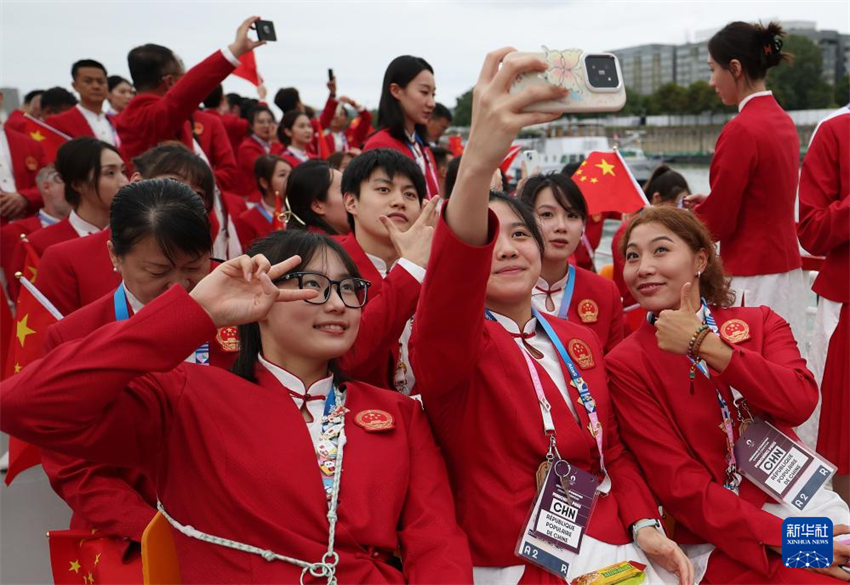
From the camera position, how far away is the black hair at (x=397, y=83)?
419 centimetres

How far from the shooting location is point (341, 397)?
6.11ft

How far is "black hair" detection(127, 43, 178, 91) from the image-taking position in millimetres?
4328

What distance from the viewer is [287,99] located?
900 cm

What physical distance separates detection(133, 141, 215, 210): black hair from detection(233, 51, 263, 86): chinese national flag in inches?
146

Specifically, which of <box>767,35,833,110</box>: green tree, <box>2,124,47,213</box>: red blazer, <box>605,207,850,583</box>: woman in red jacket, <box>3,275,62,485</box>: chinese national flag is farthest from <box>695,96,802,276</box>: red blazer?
<box>767,35,833,110</box>: green tree

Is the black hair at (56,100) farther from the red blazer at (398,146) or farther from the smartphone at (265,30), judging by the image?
the red blazer at (398,146)

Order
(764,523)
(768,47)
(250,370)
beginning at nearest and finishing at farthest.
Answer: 1. (250,370)
2. (764,523)
3. (768,47)

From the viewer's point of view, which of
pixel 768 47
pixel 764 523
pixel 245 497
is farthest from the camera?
pixel 768 47

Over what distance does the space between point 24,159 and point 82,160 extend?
2.45 m

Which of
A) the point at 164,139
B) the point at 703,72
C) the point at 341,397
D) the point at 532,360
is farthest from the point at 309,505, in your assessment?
the point at 703,72

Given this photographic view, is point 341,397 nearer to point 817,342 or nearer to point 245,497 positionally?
point 245,497

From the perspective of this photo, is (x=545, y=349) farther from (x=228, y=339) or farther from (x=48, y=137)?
(x=48, y=137)

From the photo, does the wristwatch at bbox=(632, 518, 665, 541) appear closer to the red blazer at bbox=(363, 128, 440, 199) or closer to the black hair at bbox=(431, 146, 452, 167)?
the red blazer at bbox=(363, 128, 440, 199)

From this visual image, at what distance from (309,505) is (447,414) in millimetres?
420
